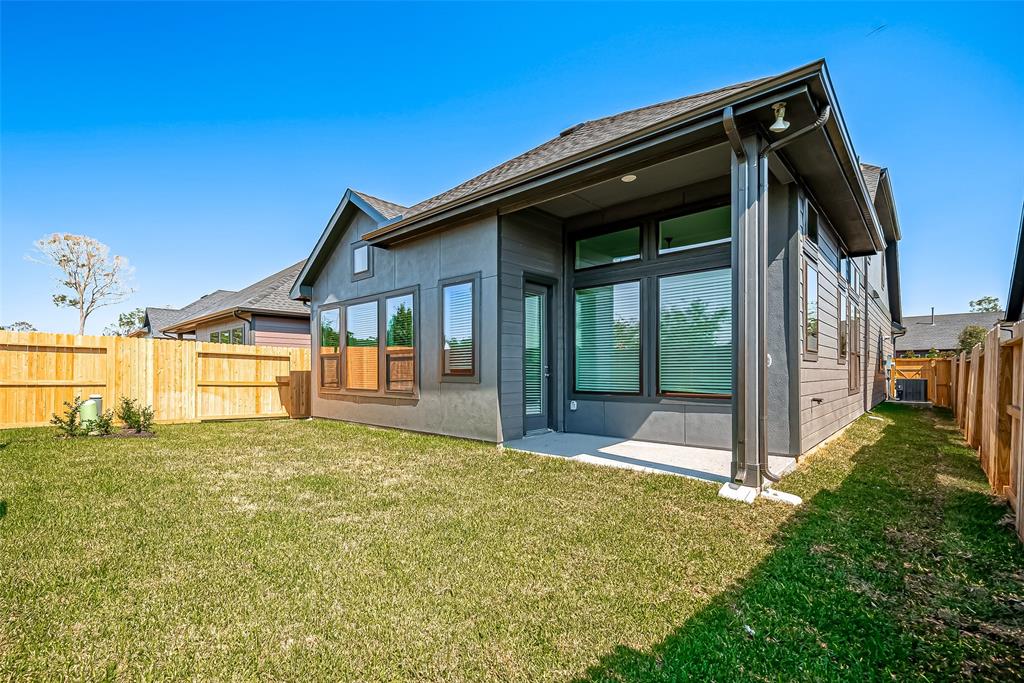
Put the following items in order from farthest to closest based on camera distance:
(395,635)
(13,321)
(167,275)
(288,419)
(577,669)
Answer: (13,321) < (167,275) < (288,419) < (395,635) < (577,669)

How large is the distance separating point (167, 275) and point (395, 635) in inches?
1145

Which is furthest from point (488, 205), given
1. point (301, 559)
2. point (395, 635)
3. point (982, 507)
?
point (982, 507)

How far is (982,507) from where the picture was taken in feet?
12.2

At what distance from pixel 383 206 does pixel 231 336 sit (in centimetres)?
983

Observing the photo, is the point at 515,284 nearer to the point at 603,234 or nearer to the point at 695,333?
the point at 603,234

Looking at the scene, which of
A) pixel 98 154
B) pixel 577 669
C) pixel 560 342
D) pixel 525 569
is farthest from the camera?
pixel 98 154

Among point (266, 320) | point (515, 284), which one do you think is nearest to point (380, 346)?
point (515, 284)

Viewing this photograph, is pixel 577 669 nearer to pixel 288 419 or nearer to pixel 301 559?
pixel 301 559

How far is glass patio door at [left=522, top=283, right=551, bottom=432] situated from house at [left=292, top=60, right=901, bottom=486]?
0.10 ft

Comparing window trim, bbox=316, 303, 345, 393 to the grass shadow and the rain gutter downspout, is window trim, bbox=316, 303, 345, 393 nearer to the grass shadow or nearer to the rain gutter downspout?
the rain gutter downspout

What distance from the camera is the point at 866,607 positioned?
2.24m

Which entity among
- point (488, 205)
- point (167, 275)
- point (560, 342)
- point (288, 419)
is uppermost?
point (167, 275)

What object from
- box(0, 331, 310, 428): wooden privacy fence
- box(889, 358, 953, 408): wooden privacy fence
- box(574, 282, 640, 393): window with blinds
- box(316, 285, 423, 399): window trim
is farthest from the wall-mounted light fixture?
box(889, 358, 953, 408): wooden privacy fence

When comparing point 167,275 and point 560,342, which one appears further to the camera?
point 167,275
